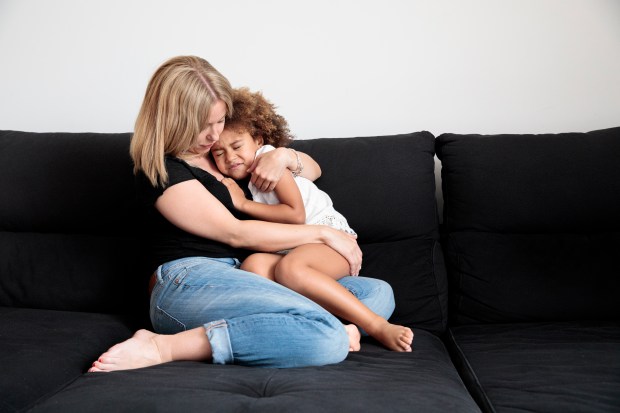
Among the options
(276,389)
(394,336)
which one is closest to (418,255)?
(394,336)

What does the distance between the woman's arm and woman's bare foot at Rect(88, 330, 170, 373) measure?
0.53 meters

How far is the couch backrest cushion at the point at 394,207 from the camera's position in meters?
1.84

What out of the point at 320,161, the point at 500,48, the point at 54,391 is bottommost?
the point at 54,391

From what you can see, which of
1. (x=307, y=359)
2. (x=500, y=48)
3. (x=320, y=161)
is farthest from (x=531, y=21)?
(x=307, y=359)

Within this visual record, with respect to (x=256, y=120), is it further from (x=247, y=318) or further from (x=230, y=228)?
(x=247, y=318)

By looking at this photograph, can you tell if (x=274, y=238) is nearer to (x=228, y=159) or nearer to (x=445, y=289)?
(x=228, y=159)

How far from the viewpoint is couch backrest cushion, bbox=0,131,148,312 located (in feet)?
6.44

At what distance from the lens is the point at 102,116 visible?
2.46 m

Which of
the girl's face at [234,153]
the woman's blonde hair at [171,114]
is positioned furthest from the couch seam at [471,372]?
the woman's blonde hair at [171,114]

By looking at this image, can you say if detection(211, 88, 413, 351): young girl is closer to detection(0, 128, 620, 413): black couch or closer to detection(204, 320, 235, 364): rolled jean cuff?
detection(0, 128, 620, 413): black couch

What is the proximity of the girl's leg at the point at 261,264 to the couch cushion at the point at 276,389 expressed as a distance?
325 millimetres

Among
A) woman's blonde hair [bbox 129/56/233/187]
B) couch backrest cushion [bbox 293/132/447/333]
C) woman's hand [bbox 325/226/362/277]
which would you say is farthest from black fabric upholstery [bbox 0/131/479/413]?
woman's blonde hair [bbox 129/56/233/187]

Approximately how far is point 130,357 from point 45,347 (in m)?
0.27

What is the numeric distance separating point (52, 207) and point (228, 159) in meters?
0.67
